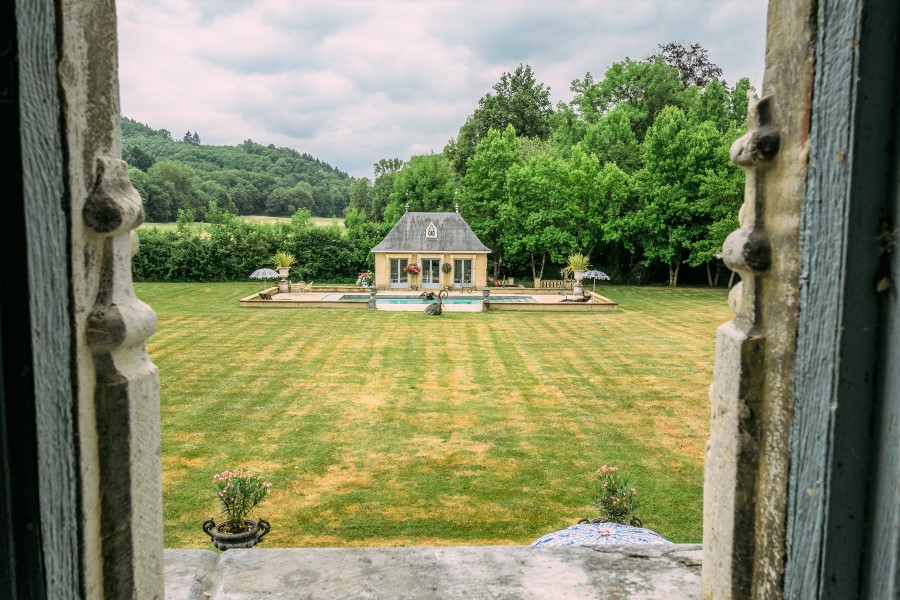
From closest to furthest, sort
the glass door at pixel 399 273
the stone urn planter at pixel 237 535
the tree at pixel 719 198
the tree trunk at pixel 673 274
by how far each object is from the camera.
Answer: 1. the stone urn planter at pixel 237 535
2. the tree at pixel 719 198
3. the glass door at pixel 399 273
4. the tree trunk at pixel 673 274

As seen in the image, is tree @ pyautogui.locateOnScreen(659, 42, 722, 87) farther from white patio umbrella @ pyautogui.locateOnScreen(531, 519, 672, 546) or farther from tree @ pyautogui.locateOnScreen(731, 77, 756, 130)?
white patio umbrella @ pyautogui.locateOnScreen(531, 519, 672, 546)

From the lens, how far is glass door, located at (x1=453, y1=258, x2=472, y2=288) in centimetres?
3141

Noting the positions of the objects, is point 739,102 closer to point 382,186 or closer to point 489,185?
point 489,185

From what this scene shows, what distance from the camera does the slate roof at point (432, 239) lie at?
31062mm

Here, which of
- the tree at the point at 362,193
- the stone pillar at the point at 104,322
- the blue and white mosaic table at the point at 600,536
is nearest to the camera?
the stone pillar at the point at 104,322

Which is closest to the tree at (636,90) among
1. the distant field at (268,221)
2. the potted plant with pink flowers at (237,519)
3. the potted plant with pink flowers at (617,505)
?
the distant field at (268,221)

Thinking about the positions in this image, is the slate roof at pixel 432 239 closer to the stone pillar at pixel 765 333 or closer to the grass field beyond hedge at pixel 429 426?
the grass field beyond hedge at pixel 429 426

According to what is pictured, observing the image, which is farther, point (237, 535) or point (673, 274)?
point (673, 274)

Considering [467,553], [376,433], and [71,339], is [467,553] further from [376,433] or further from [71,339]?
Answer: [376,433]

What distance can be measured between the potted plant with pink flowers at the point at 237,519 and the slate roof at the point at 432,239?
951 inches

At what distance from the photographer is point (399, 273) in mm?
31391

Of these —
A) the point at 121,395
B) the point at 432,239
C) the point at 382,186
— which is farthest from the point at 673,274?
the point at 121,395

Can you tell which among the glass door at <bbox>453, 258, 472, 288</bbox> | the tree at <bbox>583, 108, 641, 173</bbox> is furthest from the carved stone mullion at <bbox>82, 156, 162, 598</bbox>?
the tree at <bbox>583, 108, 641, 173</bbox>

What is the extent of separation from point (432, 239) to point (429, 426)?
21349 millimetres
